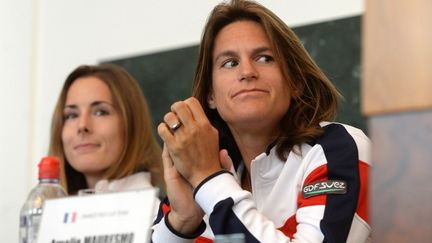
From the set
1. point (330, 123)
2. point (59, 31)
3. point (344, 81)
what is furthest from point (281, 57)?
point (59, 31)

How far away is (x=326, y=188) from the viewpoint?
1.16m

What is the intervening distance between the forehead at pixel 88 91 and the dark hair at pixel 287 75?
69cm

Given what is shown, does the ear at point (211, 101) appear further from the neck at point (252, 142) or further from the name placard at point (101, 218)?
the name placard at point (101, 218)

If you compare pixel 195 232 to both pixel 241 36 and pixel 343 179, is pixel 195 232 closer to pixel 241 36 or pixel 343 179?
pixel 343 179

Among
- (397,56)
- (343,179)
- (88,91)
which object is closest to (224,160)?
(343,179)

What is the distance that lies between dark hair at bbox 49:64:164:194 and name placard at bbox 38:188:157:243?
101cm

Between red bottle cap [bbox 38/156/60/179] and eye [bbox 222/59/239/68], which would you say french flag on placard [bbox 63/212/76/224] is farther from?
eye [bbox 222/59/239/68]

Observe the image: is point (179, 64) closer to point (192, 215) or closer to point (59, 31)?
point (59, 31)

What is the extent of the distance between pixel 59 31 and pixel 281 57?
6.44ft

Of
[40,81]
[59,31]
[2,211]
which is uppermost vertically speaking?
[59,31]

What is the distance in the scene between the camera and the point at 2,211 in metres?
3.04

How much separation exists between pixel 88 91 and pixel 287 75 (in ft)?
3.12

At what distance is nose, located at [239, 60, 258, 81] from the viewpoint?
4.42 feet

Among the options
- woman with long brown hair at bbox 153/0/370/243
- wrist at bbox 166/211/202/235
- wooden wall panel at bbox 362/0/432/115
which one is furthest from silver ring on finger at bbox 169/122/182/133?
wooden wall panel at bbox 362/0/432/115
